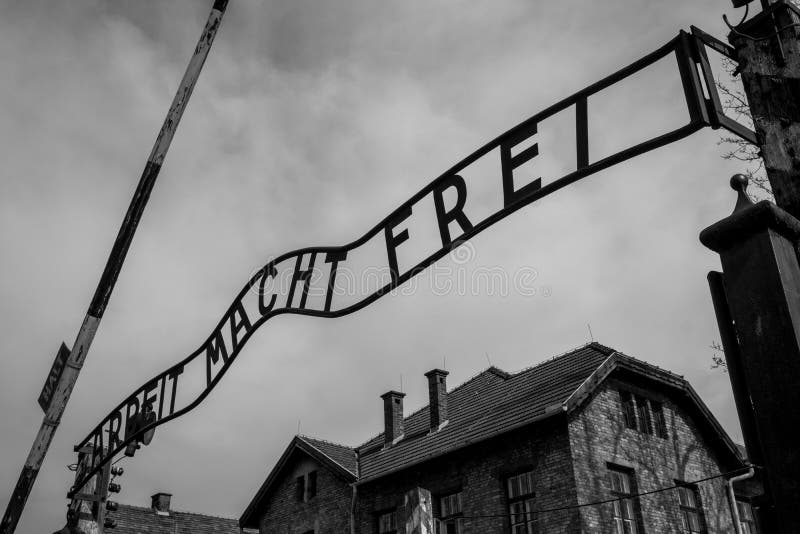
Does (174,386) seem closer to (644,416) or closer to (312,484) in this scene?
(644,416)

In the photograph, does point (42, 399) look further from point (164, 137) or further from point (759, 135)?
point (759, 135)

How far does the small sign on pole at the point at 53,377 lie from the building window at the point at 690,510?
607 inches

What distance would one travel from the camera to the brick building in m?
16.0

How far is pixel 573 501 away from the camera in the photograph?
15.3 m

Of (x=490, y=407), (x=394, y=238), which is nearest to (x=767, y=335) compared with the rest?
(x=394, y=238)

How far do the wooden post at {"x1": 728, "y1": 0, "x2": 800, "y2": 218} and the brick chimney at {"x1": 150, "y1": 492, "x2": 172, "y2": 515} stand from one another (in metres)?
34.3

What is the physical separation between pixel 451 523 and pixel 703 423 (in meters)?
7.56

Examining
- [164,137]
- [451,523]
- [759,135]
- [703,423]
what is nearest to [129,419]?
[164,137]

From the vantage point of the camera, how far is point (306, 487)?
74.4 feet

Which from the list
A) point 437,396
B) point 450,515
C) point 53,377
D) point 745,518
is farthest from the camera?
point 437,396

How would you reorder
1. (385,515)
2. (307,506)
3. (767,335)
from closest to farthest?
1. (767,335)
2. (385,515)
3. (307,506)

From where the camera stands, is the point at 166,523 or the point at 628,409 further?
the point at 166,523

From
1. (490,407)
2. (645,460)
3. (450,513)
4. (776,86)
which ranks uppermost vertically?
(490,407)

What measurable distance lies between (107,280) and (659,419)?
16370mm
